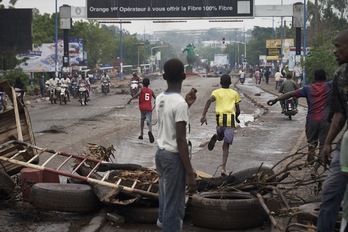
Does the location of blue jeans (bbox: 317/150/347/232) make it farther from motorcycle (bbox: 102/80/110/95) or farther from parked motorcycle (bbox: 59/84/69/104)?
motorcycle (bbox: 102/80/110/95)

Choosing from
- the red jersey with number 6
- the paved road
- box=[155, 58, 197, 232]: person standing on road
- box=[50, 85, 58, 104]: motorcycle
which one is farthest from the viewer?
box=[50, 85, 58, 104]: motorcycle

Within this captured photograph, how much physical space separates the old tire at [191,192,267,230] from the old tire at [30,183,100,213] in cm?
145

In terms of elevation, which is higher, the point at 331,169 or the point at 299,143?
the point at 331,169

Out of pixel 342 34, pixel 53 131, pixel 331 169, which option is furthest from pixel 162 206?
pixel 53 131

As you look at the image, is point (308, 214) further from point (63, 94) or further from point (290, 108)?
point (63, 94)

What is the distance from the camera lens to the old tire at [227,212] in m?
7.76

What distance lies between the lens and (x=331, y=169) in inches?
234

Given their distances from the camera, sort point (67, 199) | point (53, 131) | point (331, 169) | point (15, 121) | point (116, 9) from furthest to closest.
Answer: point (116, 9) < point (53, 131) < point (15, 121) < point (67, 199) < point (331, 169)

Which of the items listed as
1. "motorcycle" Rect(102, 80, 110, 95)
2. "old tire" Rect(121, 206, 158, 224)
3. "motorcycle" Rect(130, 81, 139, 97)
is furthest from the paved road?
"motorcycle" Rect(102, 80, 110, 95)

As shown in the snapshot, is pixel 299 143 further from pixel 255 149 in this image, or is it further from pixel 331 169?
pixel 331 169

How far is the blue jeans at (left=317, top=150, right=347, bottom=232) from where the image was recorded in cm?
584

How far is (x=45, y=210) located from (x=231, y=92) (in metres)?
4.00

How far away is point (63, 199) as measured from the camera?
862 cm

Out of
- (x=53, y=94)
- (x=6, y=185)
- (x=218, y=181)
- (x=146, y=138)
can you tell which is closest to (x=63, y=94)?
(x=53, y=94)
